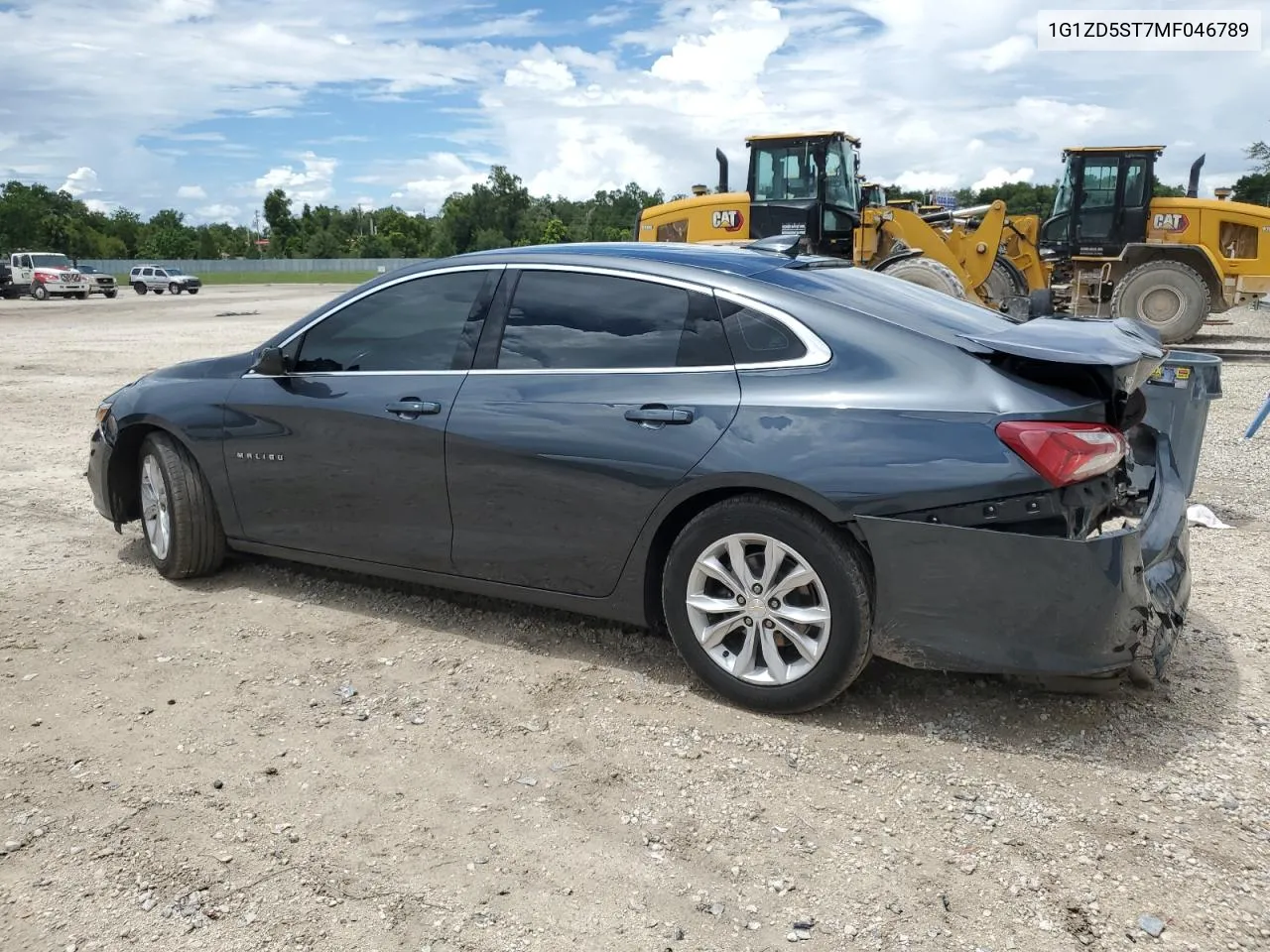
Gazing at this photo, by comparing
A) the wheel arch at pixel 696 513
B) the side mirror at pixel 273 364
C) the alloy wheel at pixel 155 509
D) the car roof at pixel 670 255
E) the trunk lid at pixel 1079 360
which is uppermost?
the car roof at pixel 670 255

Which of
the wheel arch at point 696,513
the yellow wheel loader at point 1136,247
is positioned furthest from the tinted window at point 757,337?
the yellow wheel loader at point 1136,247

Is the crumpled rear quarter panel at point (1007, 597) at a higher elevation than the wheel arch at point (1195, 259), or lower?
lower

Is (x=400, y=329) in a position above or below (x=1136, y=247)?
below

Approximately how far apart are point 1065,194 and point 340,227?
120 metres

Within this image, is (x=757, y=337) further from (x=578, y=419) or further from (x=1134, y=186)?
(x=1134, y=186)

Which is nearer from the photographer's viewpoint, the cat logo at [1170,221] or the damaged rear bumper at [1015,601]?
the damaged rear bumper at [1015,601]

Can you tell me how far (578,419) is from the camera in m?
3.88

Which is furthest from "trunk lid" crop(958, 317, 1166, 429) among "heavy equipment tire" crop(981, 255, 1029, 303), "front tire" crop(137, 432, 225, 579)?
"heavy equipment tire" crop(981, 255, 1029, 303)

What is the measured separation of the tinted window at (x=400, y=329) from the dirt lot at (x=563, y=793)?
114cm

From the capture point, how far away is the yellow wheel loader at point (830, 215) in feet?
50.3

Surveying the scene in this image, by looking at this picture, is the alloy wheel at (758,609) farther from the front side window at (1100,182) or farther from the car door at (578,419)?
the front side window at (1100,182)

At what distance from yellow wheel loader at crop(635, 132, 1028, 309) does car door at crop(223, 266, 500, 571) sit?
1120 centimetres

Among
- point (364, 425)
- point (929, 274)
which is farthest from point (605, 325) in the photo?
point (929, 274)

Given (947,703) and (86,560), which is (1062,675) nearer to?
(947,703)
